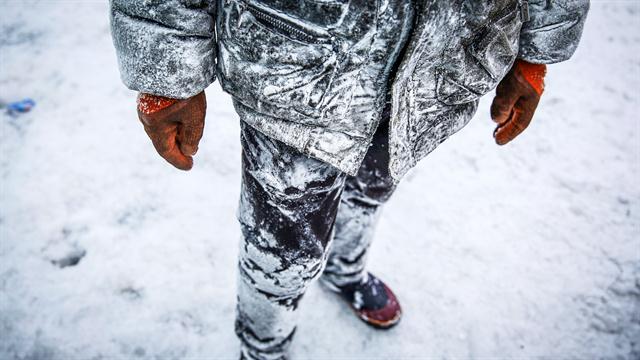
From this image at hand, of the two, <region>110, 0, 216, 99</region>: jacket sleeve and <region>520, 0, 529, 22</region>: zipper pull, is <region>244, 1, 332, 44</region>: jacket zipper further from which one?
<region>520, 0, 529, 22</region>: zipper pull

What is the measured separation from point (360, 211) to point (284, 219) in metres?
0.53

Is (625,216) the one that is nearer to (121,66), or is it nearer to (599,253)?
(599,253)

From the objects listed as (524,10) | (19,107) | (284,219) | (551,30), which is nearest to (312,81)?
(284,219)

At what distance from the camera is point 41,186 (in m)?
2.13

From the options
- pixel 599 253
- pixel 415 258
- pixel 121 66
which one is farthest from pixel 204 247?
pixel 599 253

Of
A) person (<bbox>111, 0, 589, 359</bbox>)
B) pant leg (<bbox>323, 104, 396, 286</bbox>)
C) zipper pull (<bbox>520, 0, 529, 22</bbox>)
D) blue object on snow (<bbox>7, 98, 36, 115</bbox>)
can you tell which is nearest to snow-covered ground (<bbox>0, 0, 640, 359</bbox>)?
blue object on snow (<bbox>7, 98, 36, 115</bbox>)

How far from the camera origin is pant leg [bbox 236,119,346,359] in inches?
40.9

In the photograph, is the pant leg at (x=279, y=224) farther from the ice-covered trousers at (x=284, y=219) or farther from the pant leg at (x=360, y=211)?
the pant leg at (x=360, y=211)

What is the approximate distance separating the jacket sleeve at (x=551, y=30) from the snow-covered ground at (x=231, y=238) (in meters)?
1.23

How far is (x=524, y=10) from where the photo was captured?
104 centimetres

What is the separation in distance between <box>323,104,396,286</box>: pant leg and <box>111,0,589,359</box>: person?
55 millimetres

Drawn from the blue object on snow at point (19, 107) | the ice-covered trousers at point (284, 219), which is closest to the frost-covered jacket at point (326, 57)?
the ice-covered trousers at point (284, 219)

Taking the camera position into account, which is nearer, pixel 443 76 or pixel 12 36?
pixel 443 76

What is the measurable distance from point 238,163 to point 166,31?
1637 millimetres
